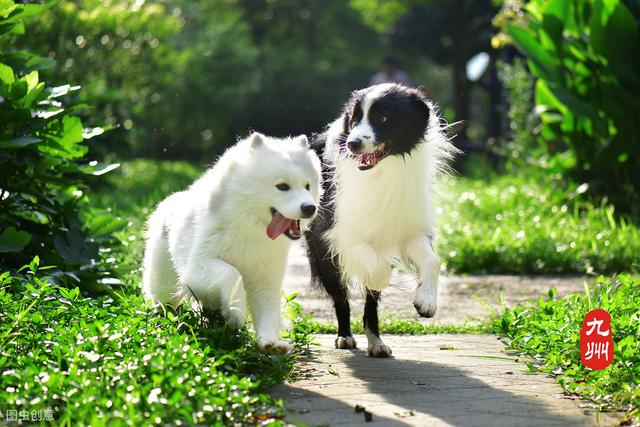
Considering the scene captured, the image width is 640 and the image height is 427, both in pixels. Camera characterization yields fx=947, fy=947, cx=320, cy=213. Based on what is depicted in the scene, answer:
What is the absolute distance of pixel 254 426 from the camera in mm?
3449

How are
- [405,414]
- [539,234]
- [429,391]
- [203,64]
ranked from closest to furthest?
[405,414]
[429,391]
[539,234]
[203,64]

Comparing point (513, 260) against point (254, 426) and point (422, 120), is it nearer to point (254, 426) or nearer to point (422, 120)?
point (422, 120)

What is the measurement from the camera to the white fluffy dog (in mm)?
4270

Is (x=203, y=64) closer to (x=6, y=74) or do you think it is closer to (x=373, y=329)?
(x=6, y=74)

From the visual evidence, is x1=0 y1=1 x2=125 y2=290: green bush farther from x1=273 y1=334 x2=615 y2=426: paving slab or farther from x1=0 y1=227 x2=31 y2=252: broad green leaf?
x1=273 y1=334 x2=615 y2=426: paving slab

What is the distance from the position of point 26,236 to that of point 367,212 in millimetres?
1832

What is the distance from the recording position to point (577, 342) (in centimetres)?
441

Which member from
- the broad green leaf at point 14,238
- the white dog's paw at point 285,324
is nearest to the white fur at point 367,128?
the white dog's paw at point 285,324

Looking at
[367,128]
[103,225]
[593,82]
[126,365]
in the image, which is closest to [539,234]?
[593,82]

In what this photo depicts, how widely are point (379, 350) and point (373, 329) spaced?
0.21 metres

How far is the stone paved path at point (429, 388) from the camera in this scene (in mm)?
3701

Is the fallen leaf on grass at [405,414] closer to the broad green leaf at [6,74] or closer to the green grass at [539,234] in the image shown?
the broad green leaf at [6,74]

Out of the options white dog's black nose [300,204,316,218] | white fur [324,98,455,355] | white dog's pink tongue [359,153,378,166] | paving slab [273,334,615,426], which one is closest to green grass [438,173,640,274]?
white fur [324,98,455,355]

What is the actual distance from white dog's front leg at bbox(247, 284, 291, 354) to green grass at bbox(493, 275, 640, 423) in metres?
1.24
